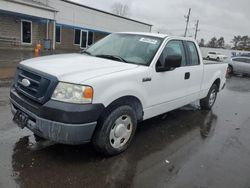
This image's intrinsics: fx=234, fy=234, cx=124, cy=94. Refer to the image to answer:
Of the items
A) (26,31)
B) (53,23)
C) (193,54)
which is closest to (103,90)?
(193,54)

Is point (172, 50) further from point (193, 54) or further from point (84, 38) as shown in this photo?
point (84, 38)

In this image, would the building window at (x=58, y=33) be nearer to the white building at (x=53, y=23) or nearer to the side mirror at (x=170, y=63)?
the white building at (x=53, y=23)

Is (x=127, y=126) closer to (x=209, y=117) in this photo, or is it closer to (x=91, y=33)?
(x=209, y=117)

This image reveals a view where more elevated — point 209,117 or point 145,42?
point 145,42

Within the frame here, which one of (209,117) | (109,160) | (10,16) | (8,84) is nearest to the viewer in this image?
(109,160)

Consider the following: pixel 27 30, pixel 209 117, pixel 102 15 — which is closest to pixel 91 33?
pixel 102 15

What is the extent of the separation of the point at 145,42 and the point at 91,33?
26336 millimetres

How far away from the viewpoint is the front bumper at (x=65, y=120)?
9.52 ft

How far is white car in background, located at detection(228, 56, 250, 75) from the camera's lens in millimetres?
17406

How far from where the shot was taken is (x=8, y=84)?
297 inches

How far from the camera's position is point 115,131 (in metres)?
3.52

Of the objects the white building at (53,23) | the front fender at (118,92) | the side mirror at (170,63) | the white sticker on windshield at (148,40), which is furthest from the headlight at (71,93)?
the white building at (53,23)

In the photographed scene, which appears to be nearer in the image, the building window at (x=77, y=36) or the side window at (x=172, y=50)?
the side window at (x=172, y=50)

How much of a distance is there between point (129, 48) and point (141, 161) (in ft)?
6.64
